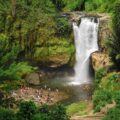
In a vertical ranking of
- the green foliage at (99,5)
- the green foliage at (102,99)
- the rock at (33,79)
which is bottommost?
the rock at (33,79)

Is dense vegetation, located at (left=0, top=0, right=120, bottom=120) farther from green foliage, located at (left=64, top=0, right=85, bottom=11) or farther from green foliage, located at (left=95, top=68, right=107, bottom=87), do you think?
green foliage, located at (left=64, top=0, right=85, bottom=11)

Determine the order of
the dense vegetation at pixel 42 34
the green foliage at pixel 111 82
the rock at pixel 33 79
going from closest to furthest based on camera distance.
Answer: the green foliage at pixel 111 82, the dense vegetation at pixel 42 34, the rock at pixel 33 79

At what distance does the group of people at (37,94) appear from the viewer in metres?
32.4

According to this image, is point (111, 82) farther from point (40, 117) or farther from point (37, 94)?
point (40, 117)

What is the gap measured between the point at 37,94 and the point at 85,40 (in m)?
10.7

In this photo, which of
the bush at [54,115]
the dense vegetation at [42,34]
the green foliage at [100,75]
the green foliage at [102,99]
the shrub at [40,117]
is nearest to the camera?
the shrub at [40,117]

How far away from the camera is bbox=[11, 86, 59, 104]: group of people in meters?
32.4

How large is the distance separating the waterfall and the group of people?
6.96 m

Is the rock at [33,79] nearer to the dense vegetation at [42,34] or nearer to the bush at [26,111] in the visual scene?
the dense vegetation at [42,34]

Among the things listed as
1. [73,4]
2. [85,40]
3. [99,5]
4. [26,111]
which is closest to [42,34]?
[85,40]

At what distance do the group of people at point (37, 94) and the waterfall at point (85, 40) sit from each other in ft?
22.8

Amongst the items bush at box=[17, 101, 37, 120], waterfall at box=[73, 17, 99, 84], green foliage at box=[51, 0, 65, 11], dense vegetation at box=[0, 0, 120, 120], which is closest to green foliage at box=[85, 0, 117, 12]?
dense vegetation at box=[0, 0, 120, 120]

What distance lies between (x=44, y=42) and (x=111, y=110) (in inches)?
856

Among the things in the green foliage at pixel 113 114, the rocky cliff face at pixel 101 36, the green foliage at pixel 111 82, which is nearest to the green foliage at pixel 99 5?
the rocky cliff face at pixel 101 36
